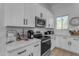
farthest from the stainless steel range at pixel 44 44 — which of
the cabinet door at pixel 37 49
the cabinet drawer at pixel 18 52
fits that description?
the cabinet drawer at pixel 18 52


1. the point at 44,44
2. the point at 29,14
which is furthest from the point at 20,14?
the point at 44,44

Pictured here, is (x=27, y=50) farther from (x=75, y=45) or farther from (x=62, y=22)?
(x=75, y=45)

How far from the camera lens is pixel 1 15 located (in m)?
1.29

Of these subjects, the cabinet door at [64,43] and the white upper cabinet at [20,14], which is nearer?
the white upper cabinet at [20,14]

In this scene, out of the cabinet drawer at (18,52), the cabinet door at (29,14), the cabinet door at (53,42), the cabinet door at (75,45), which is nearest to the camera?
the cabinet drawer at (18,52)

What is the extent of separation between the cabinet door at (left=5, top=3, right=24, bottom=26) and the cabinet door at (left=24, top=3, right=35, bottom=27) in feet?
0.54

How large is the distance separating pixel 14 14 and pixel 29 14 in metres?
0.60

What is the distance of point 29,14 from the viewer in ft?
7.22

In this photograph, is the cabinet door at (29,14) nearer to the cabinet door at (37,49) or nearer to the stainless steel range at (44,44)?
the stainless steel range at (44,44)

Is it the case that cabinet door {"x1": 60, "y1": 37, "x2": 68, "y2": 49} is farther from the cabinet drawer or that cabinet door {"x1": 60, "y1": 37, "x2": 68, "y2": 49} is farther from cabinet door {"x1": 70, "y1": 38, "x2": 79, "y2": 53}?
the cabinet drawer

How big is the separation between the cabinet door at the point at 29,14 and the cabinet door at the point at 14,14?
165mm

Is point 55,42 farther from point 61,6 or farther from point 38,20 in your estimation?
point 61,6

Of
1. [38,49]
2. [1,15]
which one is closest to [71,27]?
[38,49]

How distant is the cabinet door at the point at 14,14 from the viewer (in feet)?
4.88
